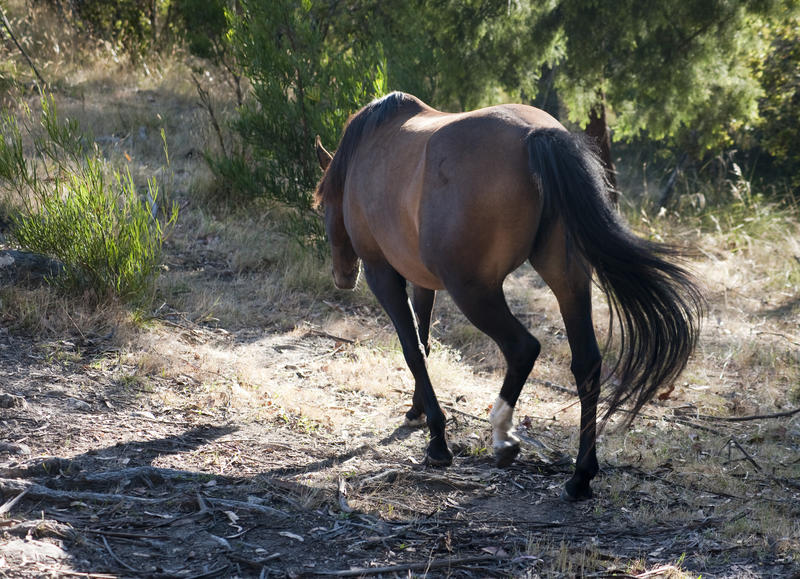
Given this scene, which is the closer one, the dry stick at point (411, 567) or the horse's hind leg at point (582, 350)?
the dry stick at point (411, 567)

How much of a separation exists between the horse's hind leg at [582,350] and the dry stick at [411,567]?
97 centimetres

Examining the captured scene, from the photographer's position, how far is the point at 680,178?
1252cm

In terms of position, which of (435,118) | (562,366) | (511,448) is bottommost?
(562,366)

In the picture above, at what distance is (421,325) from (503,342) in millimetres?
1382

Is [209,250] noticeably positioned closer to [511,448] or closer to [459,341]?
[459,341]

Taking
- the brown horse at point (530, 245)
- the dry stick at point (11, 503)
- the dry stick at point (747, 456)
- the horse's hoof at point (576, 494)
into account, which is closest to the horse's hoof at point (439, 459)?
the brown horse at point (530, 245)

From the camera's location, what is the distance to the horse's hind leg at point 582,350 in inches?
143

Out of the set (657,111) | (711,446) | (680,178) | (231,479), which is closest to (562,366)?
(711,446)

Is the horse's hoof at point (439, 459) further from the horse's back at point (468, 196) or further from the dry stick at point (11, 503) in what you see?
the dry stick at point (11, 503)

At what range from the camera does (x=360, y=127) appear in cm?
468

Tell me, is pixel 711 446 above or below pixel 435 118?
below

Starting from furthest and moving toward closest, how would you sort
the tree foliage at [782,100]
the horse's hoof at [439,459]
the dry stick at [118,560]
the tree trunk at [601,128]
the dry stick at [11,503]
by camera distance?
the tree foliage at [782,100]
the tree trunk at [601,128]
the horse's hoof at [439,459]
the dry stick at [11,503]
the dry stick at [118,560]

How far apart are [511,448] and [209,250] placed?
16.4 feet

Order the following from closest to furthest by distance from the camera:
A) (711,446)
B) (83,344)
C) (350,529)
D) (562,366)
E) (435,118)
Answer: (350,529) < (435,118) < (711,446) < (83,344) < (562,366)
